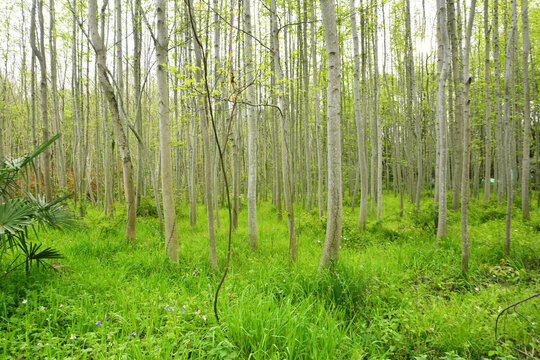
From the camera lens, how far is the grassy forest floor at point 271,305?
7.10 feet

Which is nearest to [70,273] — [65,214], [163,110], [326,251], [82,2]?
[65,214]

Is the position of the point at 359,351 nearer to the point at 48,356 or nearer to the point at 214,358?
the point at 214,358

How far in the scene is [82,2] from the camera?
23.3ft

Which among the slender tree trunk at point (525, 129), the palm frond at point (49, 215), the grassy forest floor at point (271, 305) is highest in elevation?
the slender tree trunk at point (525, 129)

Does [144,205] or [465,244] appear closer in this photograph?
[465,244]

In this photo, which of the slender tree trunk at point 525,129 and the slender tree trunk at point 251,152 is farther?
the slender tree trunk at point 525,129

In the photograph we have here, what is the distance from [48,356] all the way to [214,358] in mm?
1269

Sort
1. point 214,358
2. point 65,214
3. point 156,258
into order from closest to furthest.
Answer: point 214,358, point 65,214, point 156,258

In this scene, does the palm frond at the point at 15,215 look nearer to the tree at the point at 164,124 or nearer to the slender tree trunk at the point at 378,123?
the tree at the point at 164,124

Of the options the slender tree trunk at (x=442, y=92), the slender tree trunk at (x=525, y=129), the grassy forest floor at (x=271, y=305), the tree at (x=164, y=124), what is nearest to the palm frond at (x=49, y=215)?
the grassy forest floor at (x=271, y=305)

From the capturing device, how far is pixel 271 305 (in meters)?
2.62

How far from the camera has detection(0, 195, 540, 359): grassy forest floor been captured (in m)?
2.16

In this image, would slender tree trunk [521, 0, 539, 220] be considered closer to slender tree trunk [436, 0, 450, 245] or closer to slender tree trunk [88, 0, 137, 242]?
slender tree trunk [436, 0, 450, 245]

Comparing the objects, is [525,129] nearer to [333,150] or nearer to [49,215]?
[333,150]
